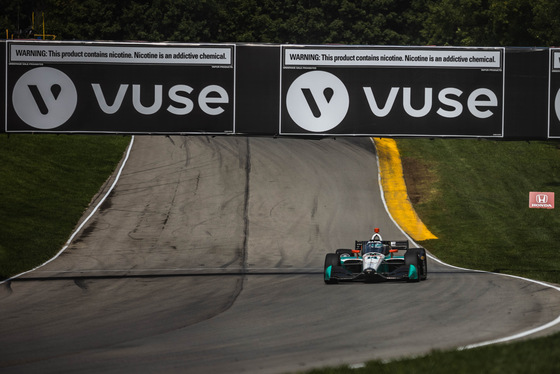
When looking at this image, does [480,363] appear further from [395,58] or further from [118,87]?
[118,87]

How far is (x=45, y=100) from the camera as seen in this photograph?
18.2m

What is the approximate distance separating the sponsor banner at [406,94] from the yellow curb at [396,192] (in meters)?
12.2

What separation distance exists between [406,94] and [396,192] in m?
18.2

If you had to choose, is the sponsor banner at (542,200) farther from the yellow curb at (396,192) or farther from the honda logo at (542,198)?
the yellow curb at (396,192)

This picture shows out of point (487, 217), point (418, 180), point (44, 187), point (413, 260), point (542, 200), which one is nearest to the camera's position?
point (413, 260)

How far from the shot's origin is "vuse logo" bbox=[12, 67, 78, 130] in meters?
18.1

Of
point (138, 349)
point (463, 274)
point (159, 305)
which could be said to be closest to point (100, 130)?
point (159, 305)

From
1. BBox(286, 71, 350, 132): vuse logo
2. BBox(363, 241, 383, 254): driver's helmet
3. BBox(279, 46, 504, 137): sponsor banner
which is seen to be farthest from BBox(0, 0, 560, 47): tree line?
BBox(286, 71, 350, 132): vuse logo

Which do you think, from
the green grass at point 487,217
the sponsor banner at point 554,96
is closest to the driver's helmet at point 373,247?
the green grass at point 487,217

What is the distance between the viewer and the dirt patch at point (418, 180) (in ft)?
118

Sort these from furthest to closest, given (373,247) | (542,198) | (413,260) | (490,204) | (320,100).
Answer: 1. (490,204)
2. (542,198)
3. (373,247)
4. (413,260)
5. (320,100)

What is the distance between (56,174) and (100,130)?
69.5 feet

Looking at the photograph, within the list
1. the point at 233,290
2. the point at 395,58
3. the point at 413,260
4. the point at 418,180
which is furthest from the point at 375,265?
the point at 418,180

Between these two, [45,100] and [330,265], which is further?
[330,265]
